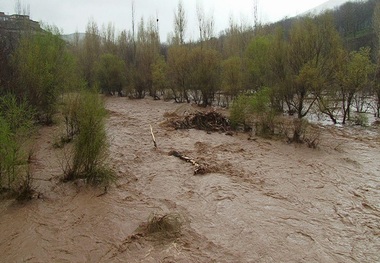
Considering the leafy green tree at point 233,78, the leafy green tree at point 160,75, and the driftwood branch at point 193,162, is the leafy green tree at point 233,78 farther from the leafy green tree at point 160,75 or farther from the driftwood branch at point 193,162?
the driftwood branch at point 193,162

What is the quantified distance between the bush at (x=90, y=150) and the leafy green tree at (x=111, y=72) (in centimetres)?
2709

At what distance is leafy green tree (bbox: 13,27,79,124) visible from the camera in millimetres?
13992

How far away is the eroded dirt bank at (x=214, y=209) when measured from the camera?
6.09 m

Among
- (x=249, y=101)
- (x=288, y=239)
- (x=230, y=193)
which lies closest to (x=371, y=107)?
(x=249, y=101)

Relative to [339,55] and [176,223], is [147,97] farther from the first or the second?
[176,223]

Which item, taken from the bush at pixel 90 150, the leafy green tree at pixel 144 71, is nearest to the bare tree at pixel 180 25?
the leafy green tree at pixel 144 71

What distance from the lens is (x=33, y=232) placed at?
261 inches

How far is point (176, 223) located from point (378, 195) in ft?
20.1

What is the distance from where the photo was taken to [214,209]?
7.96 meters

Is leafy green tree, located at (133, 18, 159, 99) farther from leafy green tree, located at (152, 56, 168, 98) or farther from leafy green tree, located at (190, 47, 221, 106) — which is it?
leafy green tree, located at (190, 47, 221, 106)

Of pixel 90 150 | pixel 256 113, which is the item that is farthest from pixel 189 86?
pixel 90 150

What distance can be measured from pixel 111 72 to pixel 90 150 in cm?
2829

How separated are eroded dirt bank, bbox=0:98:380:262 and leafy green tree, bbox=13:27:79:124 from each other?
9.29 feet

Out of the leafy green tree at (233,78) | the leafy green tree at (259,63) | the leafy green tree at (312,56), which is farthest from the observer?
the leafy green tree at (233,78)
